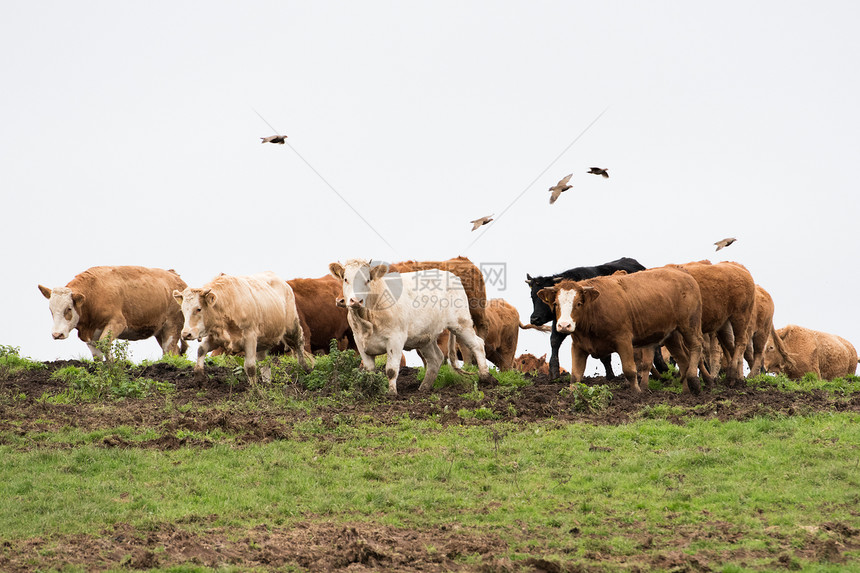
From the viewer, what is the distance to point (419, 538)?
27.5ft

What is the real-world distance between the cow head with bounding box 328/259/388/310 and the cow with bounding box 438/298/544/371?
5.83 meters

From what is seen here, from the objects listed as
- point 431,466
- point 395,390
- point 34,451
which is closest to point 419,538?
point 431,466

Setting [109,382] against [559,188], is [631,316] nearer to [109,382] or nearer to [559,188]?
[559,188]

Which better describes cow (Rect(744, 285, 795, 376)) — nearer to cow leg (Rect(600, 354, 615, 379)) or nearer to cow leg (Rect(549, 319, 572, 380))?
cow leg (Rect(600, 354, 615, 379))

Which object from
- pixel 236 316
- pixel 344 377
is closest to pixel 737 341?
pixel 344 377

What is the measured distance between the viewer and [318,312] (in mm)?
20484

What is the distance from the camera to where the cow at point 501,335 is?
837 inches

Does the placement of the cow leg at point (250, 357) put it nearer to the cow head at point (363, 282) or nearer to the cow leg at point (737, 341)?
the cow head at point (363, 282)

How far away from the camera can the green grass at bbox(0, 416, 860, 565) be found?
28.6 feet

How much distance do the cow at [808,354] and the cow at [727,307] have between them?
6043 millimetres

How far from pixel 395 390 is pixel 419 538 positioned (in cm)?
679

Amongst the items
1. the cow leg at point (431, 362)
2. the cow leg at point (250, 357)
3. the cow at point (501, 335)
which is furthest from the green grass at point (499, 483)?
the cow at point (501, 335)

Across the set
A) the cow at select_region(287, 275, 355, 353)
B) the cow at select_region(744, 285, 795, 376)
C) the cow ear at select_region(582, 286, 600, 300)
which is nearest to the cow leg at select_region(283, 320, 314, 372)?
the cow at select_region(287, 275, 355, 353)

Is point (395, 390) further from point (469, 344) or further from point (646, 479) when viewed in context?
point (646, 479)
